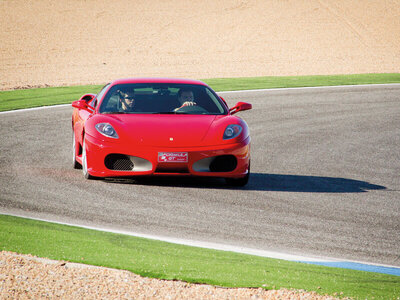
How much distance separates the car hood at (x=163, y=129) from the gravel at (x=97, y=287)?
146 inches

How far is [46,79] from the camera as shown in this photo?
27641mm

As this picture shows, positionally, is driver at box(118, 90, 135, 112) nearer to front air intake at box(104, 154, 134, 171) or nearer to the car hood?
the car hood

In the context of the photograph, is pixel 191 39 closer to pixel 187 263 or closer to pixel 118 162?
pixel 118 162

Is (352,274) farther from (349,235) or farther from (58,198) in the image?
(58,198)

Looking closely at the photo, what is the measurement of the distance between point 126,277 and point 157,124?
4.22 meters

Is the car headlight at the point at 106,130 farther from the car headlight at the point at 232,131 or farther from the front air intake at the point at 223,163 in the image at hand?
the car headlight at the point at 232,131

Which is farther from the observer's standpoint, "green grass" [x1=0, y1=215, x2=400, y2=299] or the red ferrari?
the red ferrari

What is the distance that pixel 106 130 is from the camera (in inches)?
349

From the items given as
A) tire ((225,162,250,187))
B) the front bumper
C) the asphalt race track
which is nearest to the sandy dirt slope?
the asphalt race track

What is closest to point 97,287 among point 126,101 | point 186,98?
point 126,101

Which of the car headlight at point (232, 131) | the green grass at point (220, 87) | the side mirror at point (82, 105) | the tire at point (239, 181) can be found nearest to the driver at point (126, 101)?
the side mirror at point (82, 105)

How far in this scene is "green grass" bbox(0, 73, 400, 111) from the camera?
18.5m

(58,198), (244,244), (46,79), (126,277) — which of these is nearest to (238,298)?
(126,277)

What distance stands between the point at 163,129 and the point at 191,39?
3518 cm
